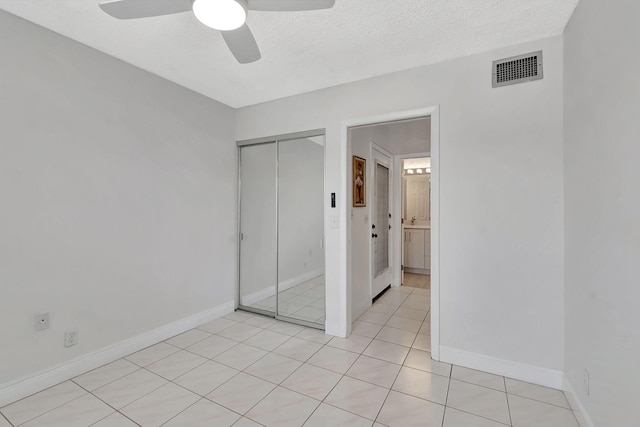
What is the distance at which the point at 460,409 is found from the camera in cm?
179

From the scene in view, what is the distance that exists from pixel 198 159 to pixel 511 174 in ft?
9.88

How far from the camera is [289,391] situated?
1.97 meters

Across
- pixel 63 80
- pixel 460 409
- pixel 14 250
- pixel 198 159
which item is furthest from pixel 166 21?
pixel 460 409

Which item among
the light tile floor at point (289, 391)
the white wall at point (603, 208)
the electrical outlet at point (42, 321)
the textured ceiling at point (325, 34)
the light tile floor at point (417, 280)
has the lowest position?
the light tile floor at point (289, 391)

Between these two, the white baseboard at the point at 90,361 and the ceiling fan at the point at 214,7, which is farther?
the white baseboard at the point at 90,361

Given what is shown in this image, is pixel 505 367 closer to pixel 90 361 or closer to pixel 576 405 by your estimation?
pixel 576 405

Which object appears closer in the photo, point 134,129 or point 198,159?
point 134,129

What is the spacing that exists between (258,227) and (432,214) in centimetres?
211

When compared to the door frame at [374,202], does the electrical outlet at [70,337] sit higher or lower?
lower

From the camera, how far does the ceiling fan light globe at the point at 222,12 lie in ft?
4.27

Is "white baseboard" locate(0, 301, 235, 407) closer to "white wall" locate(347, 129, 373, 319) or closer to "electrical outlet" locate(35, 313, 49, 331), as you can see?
"electrical outlet" locate(35, 313, 49, 331)

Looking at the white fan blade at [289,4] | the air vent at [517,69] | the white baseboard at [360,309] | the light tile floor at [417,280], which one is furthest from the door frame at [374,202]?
the white fan blade at [289,4]

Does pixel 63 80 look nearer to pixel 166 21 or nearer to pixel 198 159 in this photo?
pixel 166 21

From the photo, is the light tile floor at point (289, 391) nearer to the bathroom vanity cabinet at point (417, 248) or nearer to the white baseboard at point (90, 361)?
the white baseboard at point (90, 361)
